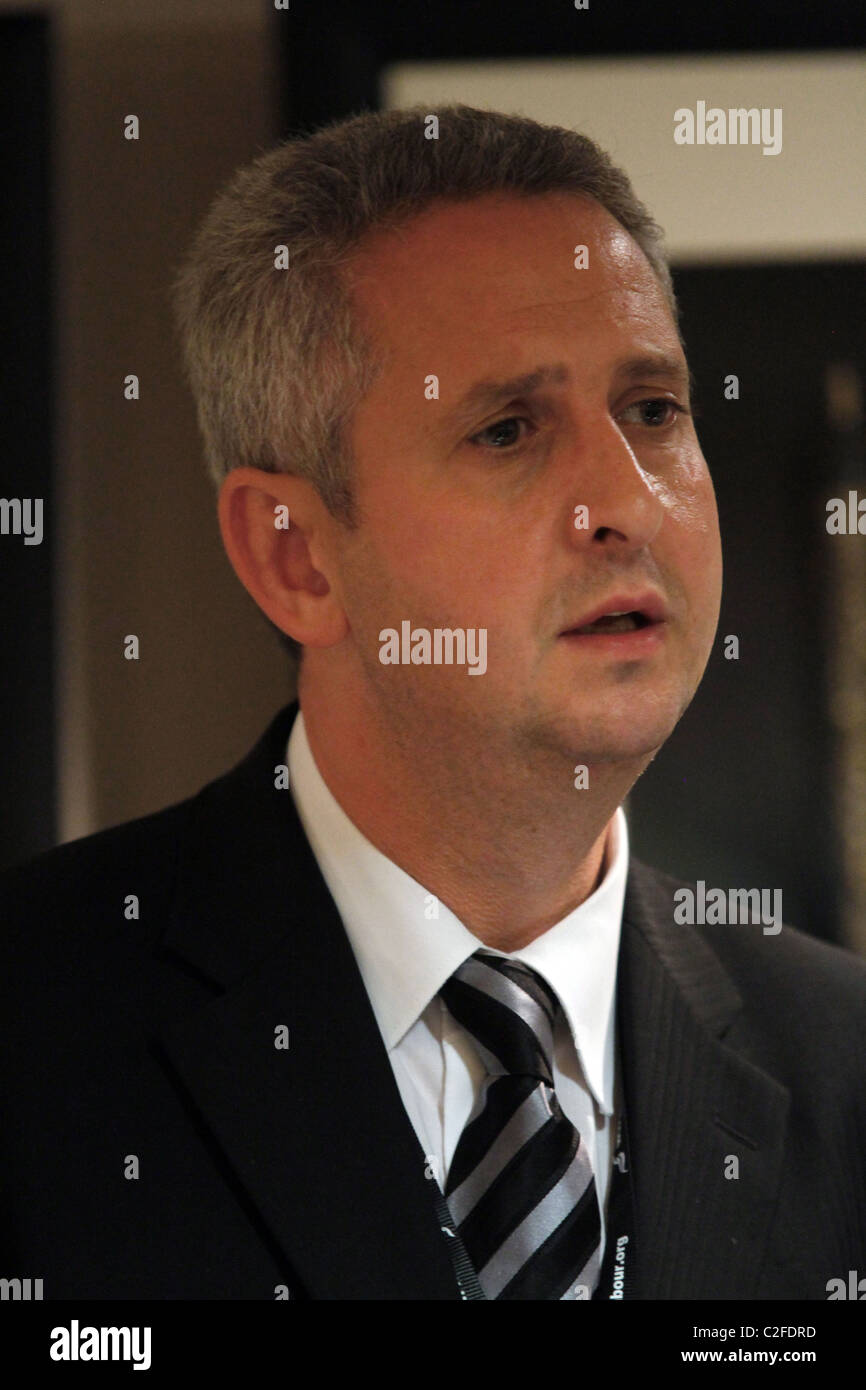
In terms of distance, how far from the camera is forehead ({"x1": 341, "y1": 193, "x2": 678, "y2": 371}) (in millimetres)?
829

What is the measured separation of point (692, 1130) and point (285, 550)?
1.42 feet

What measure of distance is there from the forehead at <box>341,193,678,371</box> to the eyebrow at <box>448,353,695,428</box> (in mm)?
20

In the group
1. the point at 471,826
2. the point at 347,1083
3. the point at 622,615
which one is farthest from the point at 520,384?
the point at 347,1083

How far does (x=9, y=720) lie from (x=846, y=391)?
2.18ft

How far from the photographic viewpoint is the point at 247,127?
1.06 metres

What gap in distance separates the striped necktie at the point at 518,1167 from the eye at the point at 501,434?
0.31 m

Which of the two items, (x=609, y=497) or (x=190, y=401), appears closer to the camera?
(x=609, y=497)

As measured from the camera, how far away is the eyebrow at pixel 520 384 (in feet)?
2.71

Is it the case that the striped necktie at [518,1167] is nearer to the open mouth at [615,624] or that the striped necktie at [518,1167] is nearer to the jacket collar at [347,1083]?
the jacket collar at [347,1083]

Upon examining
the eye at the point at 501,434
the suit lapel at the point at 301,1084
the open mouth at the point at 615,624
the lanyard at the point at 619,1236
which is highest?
the eye at the point at 501,434

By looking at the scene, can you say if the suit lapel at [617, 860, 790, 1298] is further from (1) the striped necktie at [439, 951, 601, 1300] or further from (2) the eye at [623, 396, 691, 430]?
(2) the eye at [623, 396, 691, 430]

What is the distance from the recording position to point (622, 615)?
822 mm

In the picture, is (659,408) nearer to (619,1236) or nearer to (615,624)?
(615,624)

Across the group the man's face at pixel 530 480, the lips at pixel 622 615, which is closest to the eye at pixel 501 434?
the man's face at pixel 530 480
